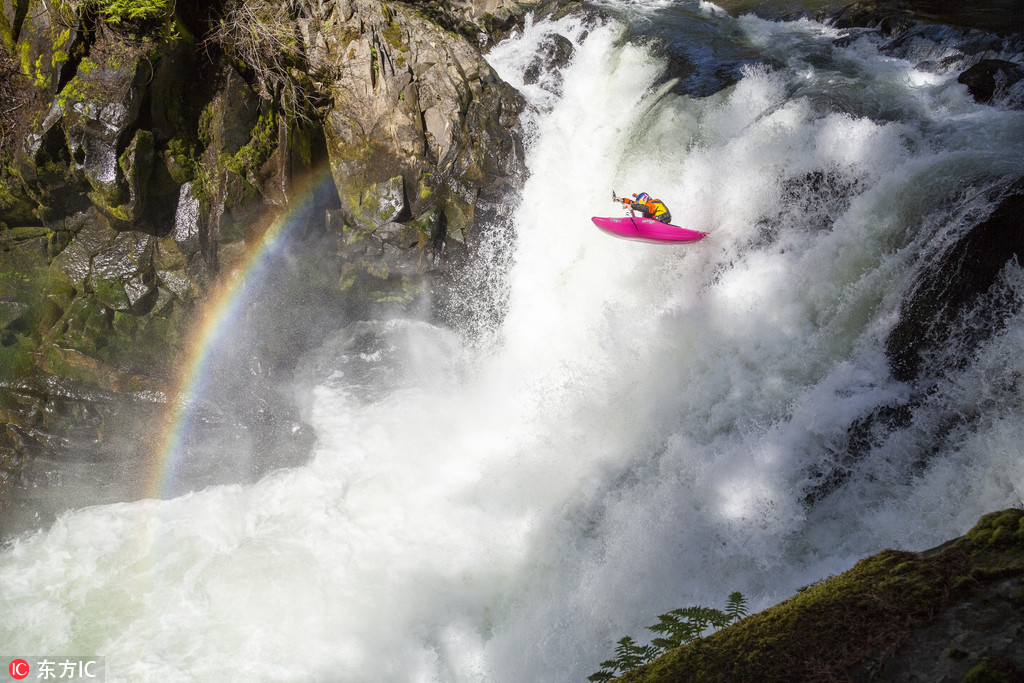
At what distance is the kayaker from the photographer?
6949mm

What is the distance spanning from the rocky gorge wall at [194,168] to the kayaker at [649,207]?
186 cm

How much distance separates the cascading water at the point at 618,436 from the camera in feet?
15.7

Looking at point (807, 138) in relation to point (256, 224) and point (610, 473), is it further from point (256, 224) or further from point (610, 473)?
point (256, 224)

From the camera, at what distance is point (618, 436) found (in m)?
6.12

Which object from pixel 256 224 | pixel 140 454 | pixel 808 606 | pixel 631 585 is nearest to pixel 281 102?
pixel 256 224

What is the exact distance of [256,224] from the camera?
710 cm

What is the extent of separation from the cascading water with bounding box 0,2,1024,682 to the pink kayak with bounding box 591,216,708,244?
0.63ft

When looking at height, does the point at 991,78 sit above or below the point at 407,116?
below

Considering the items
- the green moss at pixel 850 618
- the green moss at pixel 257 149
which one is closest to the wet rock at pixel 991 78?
the green moss at pixel 850 618

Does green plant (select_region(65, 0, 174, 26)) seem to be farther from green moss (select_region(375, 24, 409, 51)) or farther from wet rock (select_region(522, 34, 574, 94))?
wet rock (select_region(522, 34, 574, 94))

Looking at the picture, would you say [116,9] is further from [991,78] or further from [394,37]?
[991,78]

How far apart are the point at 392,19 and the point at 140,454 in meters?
6.05

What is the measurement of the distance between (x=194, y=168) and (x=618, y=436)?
5284 millimetres

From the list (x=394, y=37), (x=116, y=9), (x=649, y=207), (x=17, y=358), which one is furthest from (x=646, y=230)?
(x=17, y=358)
